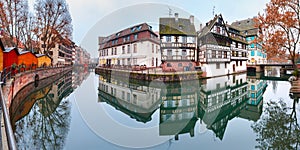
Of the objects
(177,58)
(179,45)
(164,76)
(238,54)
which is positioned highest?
(179,45)

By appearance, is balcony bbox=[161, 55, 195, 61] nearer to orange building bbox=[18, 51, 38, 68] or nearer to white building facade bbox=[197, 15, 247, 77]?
white building facade bbox=[197, 15, 247, 77]

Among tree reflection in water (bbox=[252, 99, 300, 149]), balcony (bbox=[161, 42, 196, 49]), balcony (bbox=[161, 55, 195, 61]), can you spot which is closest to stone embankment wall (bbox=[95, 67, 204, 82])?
balcony (bbox=[161, 55, 195, 61])

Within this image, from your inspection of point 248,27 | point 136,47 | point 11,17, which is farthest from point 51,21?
point 248,27

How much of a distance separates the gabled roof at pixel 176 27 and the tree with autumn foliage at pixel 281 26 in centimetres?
966

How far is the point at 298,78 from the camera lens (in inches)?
521

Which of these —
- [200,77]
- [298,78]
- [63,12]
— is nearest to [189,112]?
[298,78]

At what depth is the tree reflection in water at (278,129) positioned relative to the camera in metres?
5.48

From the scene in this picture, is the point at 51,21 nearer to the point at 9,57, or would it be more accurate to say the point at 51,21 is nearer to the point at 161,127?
the point at 9,57

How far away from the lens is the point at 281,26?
45.9 feet

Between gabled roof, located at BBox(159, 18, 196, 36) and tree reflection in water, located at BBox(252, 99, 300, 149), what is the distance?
15.6 m

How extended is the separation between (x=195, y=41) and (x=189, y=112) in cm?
1658

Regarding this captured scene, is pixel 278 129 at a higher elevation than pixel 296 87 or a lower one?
lower

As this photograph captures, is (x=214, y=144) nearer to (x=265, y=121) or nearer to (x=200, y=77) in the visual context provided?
(x=265, y=121)

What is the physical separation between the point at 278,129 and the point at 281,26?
10.7m
